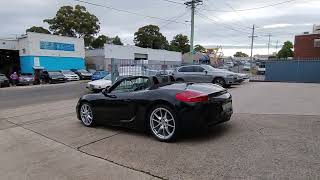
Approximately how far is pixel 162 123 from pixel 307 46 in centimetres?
4261

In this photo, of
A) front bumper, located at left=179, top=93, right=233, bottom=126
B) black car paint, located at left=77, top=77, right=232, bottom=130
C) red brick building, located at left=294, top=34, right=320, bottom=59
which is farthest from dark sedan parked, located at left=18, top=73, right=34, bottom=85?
red brick building, located at left=294, top=34, right=320, bottom=59

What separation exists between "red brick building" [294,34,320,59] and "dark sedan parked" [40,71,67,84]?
103 ft

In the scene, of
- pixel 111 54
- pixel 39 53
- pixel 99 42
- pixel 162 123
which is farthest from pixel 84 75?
pixel 99 42

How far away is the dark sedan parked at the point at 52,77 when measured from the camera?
34562 millimetres

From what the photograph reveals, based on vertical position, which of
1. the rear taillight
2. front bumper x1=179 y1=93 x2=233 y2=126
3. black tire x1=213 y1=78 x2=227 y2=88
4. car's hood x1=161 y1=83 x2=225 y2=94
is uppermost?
car's hood x1=161 y1=83 x2=225 y2=94

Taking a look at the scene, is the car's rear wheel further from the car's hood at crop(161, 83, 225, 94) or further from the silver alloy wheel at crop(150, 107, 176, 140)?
the car's hood at crop(161, 83, 225, 94)

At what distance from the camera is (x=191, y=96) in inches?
226

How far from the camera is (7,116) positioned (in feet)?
33.9

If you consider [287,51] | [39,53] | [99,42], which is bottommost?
[39,53]

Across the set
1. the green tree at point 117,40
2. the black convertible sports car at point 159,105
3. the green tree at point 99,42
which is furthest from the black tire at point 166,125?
the green tree at point 117,40

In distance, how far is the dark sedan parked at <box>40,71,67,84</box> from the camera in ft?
113

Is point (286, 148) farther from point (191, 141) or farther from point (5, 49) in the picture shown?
point (5, 49)

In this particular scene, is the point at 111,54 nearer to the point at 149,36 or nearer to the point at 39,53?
the point at 39,53

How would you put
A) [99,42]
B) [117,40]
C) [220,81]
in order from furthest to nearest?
[117,40] < [99,42] < [220,81]
